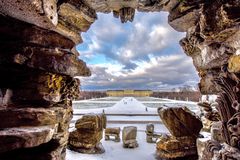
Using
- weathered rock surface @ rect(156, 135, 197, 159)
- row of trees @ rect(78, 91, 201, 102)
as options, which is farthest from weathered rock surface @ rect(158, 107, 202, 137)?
row of trees @ rect(78, 91, 201, 102)

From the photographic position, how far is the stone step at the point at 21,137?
1151 millimetres

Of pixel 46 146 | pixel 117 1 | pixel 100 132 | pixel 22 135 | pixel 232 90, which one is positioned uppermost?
pixel 117 1

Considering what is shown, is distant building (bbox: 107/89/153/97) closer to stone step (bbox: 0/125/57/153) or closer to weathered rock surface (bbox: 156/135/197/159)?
weathered rock surface (bbox: 156/135/197/159)

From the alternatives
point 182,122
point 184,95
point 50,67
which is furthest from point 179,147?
point 184,95

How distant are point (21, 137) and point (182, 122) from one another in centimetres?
410

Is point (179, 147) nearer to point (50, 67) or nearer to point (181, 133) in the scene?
point (181, 133)

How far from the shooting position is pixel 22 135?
3.99 ft

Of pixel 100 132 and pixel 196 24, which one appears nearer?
pixel 196 24

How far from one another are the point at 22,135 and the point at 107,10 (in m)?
1.91

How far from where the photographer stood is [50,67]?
1657mm

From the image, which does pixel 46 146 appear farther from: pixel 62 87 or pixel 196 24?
pixel 196 24

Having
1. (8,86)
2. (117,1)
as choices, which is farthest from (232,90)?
(8,86)

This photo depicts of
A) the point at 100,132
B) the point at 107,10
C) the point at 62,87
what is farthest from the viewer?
the point at 100,132

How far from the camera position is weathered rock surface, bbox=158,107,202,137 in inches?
178
